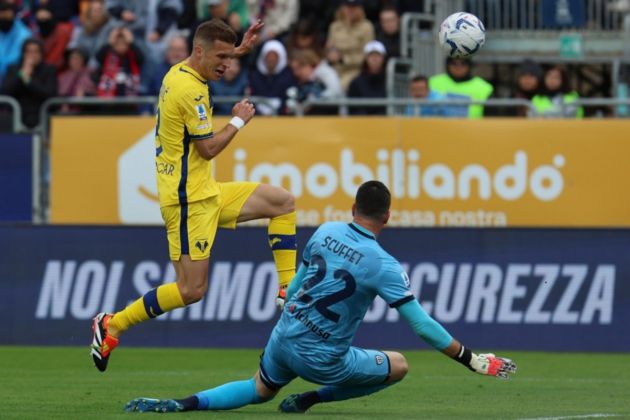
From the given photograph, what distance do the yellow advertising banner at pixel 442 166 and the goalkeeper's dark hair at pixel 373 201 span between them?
885 centimetres

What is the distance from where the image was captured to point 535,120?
17.9 m

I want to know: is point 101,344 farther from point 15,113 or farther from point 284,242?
point 15,113

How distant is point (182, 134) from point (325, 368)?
277 centimetres

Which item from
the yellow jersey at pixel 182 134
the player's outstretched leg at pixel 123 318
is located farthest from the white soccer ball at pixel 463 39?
the player's outstretched leg at pixel 123 318

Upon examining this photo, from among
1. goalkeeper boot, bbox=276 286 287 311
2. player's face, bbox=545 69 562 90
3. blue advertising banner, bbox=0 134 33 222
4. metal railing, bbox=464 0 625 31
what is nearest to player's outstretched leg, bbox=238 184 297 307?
goalkeeper boot, bbox=276 286 287 311

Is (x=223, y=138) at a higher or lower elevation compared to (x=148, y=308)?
higher

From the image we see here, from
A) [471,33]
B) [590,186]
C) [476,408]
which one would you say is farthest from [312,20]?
[476,408]

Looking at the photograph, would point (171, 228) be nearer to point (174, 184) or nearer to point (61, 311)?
point (174, 184)

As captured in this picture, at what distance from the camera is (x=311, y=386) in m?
12.5

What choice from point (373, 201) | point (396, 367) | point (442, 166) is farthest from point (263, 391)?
point (442, 166)

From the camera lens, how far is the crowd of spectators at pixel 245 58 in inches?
756

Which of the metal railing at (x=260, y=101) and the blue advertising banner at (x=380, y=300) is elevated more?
A: the metal railing at (x=260, y=101)

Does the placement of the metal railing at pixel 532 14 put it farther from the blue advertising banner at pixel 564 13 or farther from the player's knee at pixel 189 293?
the player's knee at pixel 189 293

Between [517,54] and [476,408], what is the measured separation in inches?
474
